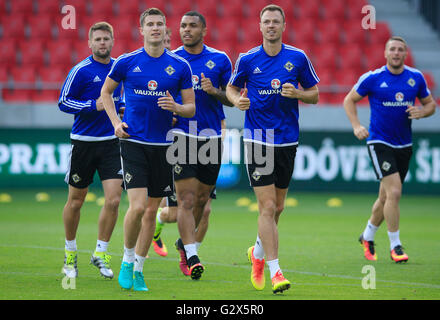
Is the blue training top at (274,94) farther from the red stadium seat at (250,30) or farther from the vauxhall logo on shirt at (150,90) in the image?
the red stadium seat at (250,30)

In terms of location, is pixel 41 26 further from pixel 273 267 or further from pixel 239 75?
pixel 273 267

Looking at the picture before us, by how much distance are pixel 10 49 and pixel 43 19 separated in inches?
59.9

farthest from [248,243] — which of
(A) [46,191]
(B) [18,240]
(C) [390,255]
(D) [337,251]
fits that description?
(A) [46,191]

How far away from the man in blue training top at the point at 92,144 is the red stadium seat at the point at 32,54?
1292 cm

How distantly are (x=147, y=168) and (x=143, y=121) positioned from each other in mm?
430

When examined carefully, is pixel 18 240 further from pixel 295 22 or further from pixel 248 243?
pixel 295 22

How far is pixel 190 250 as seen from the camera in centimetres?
795

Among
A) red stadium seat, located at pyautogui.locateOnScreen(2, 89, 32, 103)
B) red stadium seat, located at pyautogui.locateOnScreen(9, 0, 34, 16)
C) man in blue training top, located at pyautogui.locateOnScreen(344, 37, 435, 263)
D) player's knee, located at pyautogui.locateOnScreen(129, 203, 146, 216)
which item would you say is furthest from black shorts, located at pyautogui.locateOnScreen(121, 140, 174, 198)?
red stadium seat, located at pyautogui.locateOnScreen(9, 0, 34, 16)

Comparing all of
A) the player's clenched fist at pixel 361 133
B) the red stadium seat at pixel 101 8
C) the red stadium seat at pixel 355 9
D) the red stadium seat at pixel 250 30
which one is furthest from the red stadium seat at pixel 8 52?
the player's clenched fist at pixel 361 133

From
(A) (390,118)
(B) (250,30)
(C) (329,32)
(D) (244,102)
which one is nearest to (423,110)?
(A) (390,118)

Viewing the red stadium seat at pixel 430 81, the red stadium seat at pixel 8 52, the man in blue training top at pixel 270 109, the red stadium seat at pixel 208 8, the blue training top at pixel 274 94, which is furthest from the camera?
the red stadium seat at pixel 208 8

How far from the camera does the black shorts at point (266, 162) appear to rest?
7492 mm

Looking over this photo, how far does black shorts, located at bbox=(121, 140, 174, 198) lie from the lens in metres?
7.17

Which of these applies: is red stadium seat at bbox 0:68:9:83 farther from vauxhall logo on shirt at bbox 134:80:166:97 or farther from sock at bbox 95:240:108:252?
vauxhall logo on shirt at bbox 134:80:166:97
